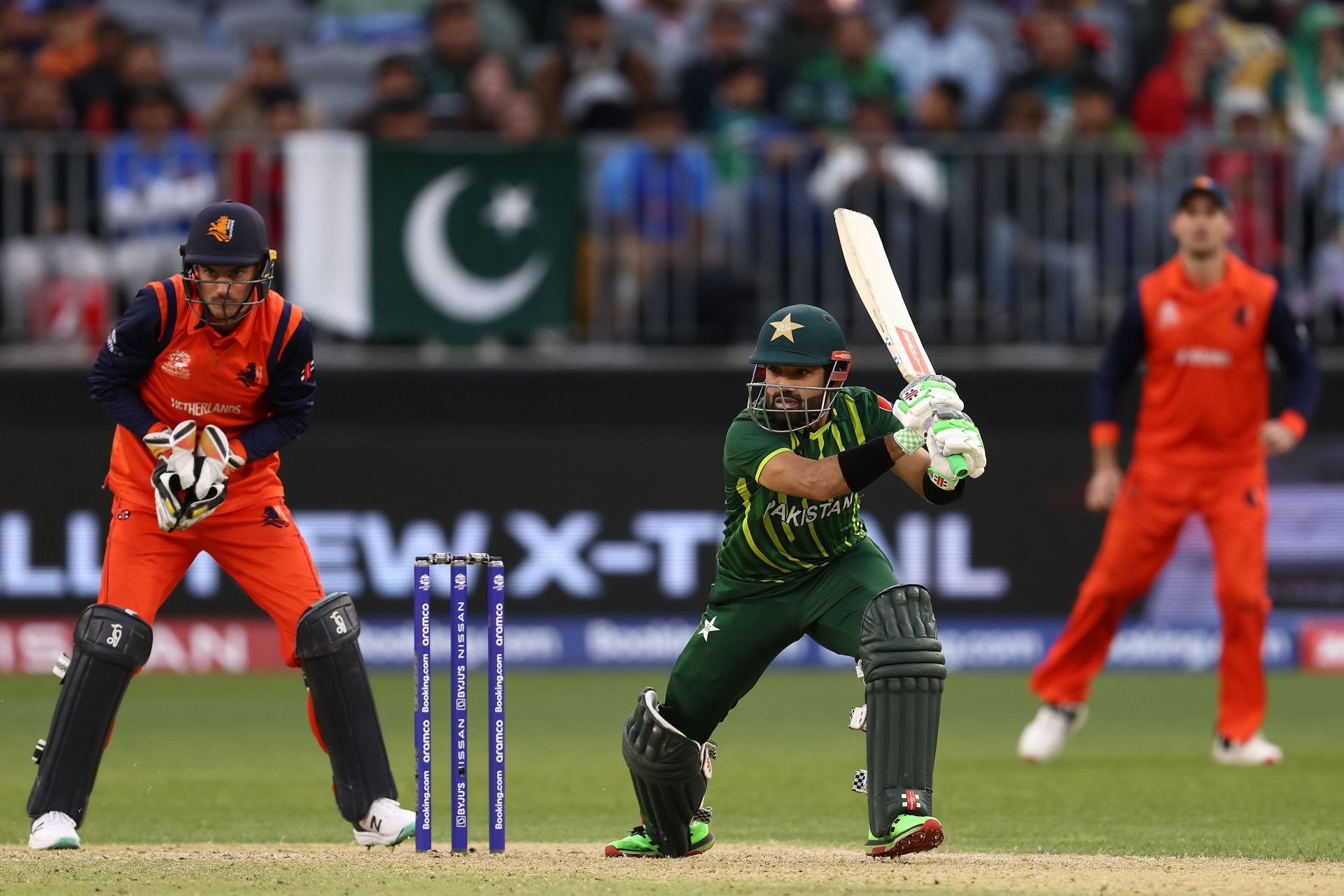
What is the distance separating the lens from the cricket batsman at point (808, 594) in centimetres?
581

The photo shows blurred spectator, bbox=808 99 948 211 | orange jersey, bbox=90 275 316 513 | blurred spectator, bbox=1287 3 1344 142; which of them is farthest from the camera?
blurred spectator, bbox=1287 3 1344 142

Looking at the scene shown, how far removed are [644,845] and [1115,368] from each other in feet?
12.6

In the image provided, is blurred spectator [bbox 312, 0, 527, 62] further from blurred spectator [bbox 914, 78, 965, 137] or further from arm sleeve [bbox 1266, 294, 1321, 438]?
arm sleeve [bbox 1266, 294, 1321, 438]

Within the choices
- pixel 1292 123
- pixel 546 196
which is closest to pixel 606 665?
pixel 546 196

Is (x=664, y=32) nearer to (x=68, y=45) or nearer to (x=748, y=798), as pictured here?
(x=68, y=45)

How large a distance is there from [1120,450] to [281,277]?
514 centimetres

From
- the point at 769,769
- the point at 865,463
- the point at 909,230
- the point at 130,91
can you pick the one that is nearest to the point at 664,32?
the point at 909,230

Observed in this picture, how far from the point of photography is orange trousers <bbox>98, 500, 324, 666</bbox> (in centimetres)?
646

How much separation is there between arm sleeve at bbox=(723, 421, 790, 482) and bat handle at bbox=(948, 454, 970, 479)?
0.53 meters


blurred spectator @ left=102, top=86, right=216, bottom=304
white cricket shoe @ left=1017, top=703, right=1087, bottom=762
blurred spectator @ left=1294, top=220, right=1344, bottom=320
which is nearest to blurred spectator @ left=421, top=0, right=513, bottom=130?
blurred spectator @ left=102, top=86, right=216, bottom=304

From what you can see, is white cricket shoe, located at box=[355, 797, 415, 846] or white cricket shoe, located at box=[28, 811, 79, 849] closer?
white cricket shoe, located at box=[28, 811, 79, 849]

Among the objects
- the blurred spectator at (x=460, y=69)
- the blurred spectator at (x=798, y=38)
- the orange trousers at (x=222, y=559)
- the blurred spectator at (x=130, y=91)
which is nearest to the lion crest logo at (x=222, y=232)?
the orange trousers at (x=222, y=559)

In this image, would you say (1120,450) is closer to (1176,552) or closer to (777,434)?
(1176,552)

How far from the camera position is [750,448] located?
20.0 ft
